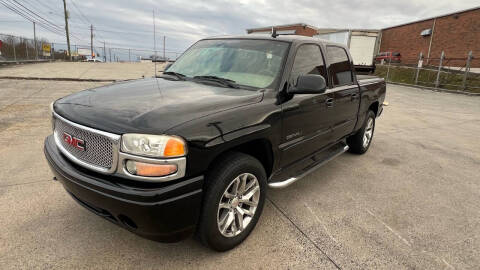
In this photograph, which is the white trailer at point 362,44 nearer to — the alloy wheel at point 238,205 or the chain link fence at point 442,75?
the chain link fence at point 442,75

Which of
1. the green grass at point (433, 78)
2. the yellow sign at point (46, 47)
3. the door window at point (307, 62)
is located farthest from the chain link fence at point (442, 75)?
the yellow sign at point (46, 47)

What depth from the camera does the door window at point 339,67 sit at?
3.84m

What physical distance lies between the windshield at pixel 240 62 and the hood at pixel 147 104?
0.30 metres

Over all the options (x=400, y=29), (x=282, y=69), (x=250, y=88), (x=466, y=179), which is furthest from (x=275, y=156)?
(x=400, y=29)

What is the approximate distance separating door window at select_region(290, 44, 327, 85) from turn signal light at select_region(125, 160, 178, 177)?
1640 mm

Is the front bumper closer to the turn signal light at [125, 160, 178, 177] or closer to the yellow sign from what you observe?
the turn signal light at [125, 160, 178, 177]

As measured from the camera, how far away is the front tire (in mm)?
2156

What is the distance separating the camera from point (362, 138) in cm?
493

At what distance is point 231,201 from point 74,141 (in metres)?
1.27

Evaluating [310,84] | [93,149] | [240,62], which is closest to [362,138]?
[310,84]

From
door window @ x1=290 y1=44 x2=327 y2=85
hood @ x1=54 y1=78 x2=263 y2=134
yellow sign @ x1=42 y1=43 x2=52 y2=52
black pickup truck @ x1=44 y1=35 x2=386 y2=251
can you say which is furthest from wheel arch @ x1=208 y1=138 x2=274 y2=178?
yellow sign @ x1=42 y1=43 x2=52 y2=52

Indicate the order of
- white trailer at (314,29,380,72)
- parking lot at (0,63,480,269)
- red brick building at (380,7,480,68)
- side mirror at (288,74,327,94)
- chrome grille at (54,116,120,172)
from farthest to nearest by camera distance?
red brick building at (380,7,480,68) → white trailer at (314,29,380,72) → side mirror at (288,74,327,94) → parking lot at (0,63,480,269) → chrome grille at (54,116,120,172)

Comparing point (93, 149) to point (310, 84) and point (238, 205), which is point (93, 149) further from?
point (310, 84)

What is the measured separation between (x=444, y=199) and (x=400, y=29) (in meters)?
39.3
